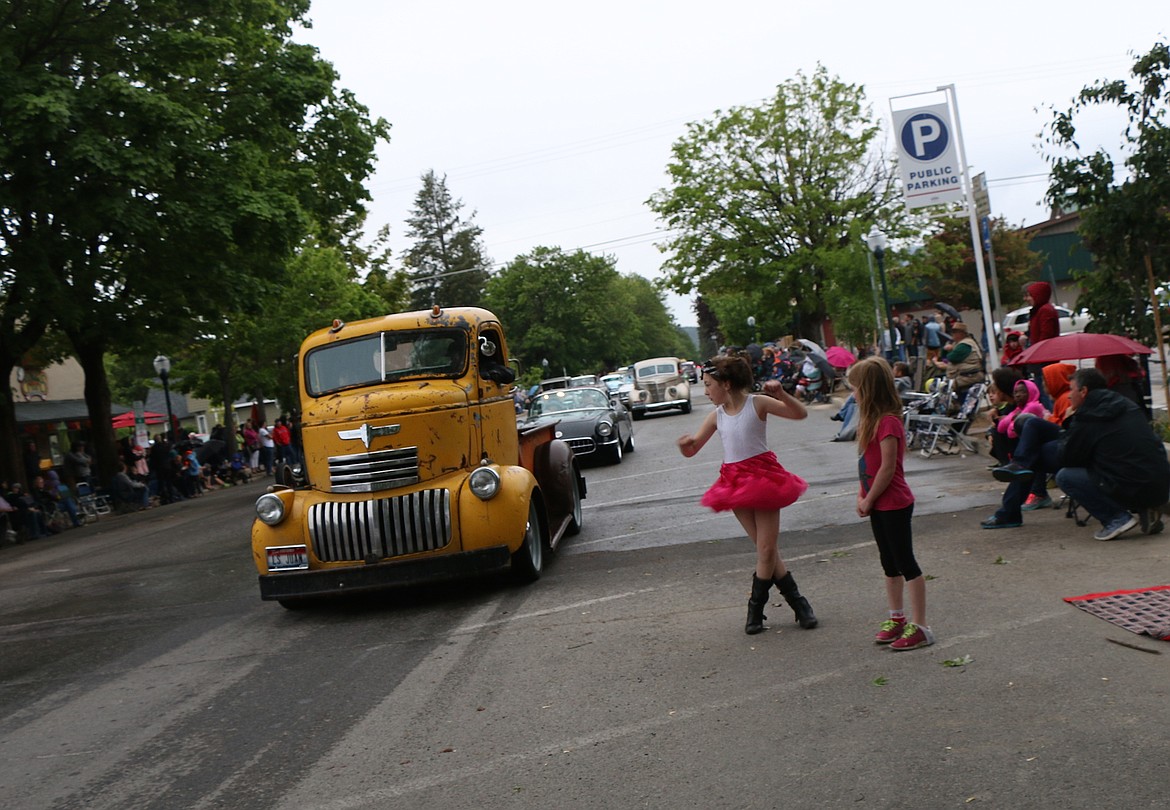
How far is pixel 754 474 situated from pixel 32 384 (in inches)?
1739

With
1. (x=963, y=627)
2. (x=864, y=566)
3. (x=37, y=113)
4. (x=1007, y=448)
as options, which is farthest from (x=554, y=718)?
(x=37, y=113)

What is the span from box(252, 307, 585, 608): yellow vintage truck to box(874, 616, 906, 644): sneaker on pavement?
11.4ft

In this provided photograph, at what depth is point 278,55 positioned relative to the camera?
25891 millimetres

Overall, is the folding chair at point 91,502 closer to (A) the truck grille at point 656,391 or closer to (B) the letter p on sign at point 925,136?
(A) the truck grille at point 656,391

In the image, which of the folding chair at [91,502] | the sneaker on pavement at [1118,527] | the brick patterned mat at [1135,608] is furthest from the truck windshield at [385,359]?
the folding chair at [91,502]

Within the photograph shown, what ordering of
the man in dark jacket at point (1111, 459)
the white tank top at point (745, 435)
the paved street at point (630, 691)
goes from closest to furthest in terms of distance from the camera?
the paved street at point (630, 691), the white tank top at point (745, 435), the man in dark jacket at point (1111, 459)

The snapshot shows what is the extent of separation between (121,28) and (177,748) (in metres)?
21.1

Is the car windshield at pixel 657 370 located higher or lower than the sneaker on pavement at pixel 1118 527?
higher

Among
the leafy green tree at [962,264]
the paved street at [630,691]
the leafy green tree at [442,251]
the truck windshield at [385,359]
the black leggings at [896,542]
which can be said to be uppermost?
the leafy green tree at [442,251]

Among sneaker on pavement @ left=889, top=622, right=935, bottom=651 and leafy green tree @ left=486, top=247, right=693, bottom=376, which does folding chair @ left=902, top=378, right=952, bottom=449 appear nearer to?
sneaker on pavement @ left=889, top=622, right=935, bottom=651

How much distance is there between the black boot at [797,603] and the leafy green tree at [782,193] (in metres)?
43.9

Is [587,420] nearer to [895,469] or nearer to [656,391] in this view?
[895,469]

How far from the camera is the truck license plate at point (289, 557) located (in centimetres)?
944

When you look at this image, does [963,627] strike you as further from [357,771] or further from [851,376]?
[357,771]
